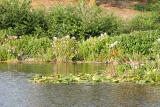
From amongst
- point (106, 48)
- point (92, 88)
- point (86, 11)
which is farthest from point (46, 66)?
point (86, 11)

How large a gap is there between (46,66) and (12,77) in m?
4.29

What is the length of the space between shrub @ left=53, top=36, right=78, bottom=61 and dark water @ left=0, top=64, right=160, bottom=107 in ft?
20.5

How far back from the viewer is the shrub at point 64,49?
29.0 metres

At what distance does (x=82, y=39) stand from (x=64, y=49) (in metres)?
4.43

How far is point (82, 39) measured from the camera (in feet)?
109

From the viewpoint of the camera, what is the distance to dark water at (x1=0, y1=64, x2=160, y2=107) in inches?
680

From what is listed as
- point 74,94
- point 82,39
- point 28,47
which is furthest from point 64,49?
point 74,94

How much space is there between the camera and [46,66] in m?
27.0

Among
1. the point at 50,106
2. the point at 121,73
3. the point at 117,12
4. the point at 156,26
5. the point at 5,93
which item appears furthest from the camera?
the point at 117,12

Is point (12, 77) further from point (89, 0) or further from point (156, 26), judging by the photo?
point (89, 0)

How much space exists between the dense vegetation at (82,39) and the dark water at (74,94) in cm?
113

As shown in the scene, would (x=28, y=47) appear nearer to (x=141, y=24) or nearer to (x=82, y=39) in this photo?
(x=82, y=39)

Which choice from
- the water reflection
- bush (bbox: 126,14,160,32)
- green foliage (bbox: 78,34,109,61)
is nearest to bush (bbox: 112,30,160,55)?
green foliage (bbox: 78,34,109,61)

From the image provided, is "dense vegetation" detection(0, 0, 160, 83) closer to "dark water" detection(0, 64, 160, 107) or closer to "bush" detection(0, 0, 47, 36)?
"bush" detection(0, 0, 47, 36)
